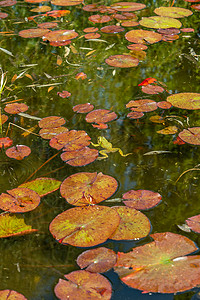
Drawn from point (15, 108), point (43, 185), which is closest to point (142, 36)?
point (15, 108)

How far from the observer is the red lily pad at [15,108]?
2.12 metres

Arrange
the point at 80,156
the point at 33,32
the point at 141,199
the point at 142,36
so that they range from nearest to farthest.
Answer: the point at 141,199, the point at 80,156, the point at 142,36, the point at 33,32

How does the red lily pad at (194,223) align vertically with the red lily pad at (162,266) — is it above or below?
below

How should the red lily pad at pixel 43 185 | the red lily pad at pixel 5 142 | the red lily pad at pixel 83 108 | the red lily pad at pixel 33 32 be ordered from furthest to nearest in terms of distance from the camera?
the red lily pad at pixel 33 32, the red lily pad at pixel 83 108, the red lily pad at pixel 5 142, the red lily pad at pixel 43 185

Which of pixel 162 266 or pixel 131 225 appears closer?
pixel 162 266

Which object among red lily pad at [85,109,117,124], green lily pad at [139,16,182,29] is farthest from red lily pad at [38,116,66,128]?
green lily pad at [139,16,182,29]

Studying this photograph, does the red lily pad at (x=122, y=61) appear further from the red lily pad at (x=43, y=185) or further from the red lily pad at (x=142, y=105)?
the red lily pad at (x=43, y=185)

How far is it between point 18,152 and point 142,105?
731 millimetres

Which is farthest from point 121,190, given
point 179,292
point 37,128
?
point 37,128

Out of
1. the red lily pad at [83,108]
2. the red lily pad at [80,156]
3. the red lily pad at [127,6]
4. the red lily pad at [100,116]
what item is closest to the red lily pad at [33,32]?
the red lily pad at [127,6]

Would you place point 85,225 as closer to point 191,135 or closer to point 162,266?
point 162,266

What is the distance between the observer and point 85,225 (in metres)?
1.33

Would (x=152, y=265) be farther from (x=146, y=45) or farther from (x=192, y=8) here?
(x=192, y=8)

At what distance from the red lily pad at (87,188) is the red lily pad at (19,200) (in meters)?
0.11
